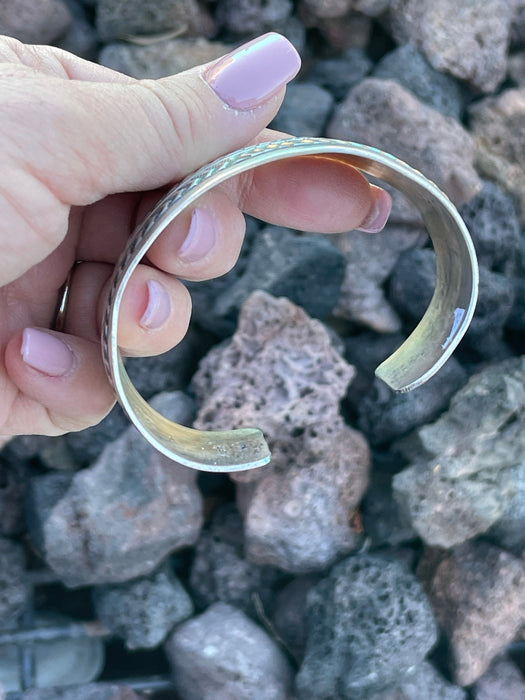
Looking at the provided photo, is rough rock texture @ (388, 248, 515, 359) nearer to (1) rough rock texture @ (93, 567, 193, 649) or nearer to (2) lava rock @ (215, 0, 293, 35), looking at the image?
(2) lava rock @ (215, 0, 293, 35)

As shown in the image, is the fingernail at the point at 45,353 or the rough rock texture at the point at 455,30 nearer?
the fingernail at the point at 45,353

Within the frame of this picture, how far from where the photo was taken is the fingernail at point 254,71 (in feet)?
2.24

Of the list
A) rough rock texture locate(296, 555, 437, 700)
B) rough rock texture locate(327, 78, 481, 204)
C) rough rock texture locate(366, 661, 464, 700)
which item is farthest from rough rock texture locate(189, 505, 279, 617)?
rough rock texture locate(327, 78, 481, 204)

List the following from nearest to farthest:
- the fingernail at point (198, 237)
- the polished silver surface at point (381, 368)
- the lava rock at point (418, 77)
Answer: the polished silver surface at point (381, 368)
the fingernail at point (198, 237)
the lava rock at point (418, 77)

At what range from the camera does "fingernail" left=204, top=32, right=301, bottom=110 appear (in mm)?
683

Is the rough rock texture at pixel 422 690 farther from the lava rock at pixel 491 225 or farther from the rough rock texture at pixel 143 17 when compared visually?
the rough rock texture at pixel 143 17

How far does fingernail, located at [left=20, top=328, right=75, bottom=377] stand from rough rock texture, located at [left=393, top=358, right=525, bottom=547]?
732 millimetres

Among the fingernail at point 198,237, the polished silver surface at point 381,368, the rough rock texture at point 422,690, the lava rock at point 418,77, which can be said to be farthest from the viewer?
the lava rock at point 418,77

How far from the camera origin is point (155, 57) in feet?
4.74

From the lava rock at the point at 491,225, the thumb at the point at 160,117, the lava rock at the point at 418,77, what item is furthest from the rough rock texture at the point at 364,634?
the lava rock at the point at 418,77

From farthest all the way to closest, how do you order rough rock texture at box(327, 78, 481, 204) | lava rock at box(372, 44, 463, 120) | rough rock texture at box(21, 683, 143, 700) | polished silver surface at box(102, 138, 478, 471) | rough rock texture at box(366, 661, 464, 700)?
lava rock at box(372, 44, 463, 120) < rough rock texture at box(327, 78, 481, 204) < rough rock texture at box(366, 661, 464, 700) < rough rock texture at box(21, 683, 143, 700) < polished silver surface at box(102, 138, 478, 471)

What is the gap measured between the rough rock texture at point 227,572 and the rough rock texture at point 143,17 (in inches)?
41.1

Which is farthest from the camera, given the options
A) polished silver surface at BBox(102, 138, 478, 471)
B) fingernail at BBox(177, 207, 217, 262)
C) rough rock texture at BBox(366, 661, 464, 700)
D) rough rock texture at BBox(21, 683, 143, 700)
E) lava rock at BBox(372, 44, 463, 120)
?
lava rock at BBox(372, 44, 463, 120)

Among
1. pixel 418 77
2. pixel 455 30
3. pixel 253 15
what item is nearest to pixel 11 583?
pixel 253 15
